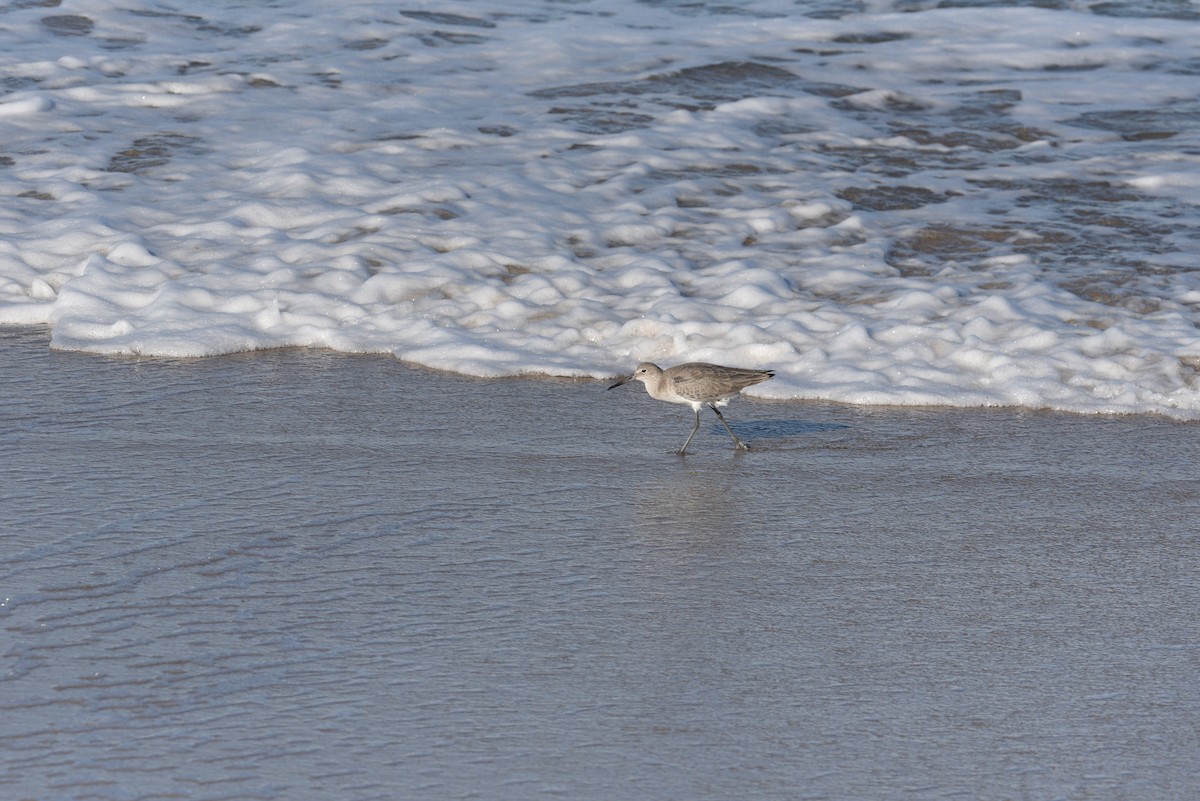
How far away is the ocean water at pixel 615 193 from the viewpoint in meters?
6.68

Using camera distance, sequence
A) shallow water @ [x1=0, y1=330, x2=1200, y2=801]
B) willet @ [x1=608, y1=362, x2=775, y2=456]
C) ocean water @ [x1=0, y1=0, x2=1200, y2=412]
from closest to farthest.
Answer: shallow water @ [x1=0, y1=330, x2=1200, y2=801]
willet @ [x1=608, y1=362, x2=775, y2=456]
ocean water @ [x1=0, y1=0, x2=1200, y2=412]

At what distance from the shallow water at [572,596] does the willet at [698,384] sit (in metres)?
0.19

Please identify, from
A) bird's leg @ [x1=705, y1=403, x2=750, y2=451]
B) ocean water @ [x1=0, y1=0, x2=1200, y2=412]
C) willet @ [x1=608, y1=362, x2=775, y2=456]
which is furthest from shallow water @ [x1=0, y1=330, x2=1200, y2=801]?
ocean water @ [x1=0, y1=0, x2=1200, y2=412]

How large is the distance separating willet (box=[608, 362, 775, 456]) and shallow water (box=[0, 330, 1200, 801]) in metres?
0.19

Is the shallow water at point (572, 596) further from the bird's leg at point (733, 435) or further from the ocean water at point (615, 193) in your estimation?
the ocean water at point (615, 193)

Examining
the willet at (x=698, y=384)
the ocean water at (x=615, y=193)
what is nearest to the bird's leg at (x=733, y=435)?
the willet at (x=698, y=384)

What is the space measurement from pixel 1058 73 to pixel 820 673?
10648mm

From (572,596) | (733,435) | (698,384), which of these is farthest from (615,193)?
(572,596)

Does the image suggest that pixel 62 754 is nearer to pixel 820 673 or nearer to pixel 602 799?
pixel 602 799

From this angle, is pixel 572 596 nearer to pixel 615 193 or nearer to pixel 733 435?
pixel 733 435

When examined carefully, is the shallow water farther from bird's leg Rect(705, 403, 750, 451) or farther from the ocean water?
the ocean water

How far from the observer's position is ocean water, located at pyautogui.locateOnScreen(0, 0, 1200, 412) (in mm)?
6680

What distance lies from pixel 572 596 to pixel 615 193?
5.40 meters

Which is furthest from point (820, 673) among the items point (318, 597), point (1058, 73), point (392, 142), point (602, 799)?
point (1058, 73)
